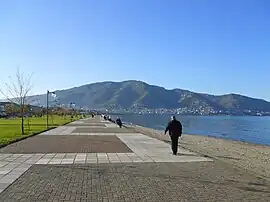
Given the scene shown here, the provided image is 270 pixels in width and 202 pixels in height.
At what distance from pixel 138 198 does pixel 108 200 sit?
60 centimetres

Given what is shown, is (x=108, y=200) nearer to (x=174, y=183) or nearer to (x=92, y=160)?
(x=174, y=183)

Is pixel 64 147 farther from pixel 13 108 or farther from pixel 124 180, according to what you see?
pixel 13 108

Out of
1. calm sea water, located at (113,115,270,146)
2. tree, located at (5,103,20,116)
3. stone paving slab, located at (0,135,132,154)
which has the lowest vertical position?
calm sea water, located at (113,115,270,146)

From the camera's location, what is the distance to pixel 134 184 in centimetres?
906

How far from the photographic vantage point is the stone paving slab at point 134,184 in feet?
25.4

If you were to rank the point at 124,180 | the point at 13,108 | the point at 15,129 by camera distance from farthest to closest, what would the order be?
1. the point at 13,108
2. the point at 15,129
3. the point at 124,180

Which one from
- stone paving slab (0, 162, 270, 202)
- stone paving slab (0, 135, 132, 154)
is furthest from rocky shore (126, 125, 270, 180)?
stone paving slab (0, 135, 132, 154)

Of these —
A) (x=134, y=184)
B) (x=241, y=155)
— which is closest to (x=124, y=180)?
(x=134, y=184)

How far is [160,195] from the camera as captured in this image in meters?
7.89

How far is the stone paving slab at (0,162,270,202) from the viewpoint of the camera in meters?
7.74

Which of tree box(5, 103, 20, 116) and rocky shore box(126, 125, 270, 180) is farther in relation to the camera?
tree box(5, 103, 20, 116)

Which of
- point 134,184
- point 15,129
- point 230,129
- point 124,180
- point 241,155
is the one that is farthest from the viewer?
point 230,129

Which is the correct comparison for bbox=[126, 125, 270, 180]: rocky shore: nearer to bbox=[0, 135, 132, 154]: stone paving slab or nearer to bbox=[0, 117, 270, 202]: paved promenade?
bbox=[0, 117, 270, 202]: paved promenade

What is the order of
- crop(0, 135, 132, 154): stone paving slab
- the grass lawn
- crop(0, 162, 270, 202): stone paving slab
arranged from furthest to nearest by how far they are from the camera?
the grass lawn < crop(0, 135, 132, 154): stone paving slab < crop(0, 162, 270, 202): stone paving slab
